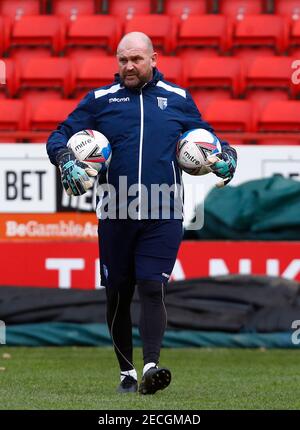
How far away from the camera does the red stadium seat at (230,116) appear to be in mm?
12242

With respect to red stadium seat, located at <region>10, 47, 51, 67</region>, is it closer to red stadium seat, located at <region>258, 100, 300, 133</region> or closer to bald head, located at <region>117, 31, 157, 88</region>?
red stadium seat, located at <region>258, 100, 300, 133</region>

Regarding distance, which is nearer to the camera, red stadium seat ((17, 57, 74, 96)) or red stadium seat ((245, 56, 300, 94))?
→ red stadium seat ((245, 56, 300, 94))

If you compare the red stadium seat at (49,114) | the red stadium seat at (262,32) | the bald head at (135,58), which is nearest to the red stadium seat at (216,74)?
the red stadium seat at (262,32)

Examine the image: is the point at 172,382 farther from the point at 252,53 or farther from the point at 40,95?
the point at 252,53

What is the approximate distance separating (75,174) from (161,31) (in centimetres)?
818

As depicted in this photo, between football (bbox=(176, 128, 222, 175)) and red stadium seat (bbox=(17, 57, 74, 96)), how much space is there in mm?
7031

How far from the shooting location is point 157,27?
14266 mm

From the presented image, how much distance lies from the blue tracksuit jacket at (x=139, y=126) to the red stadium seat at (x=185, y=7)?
8398mm

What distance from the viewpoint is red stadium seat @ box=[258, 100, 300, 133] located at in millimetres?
12109

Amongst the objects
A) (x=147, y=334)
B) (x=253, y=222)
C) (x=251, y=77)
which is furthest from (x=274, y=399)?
(x=251, y=77)

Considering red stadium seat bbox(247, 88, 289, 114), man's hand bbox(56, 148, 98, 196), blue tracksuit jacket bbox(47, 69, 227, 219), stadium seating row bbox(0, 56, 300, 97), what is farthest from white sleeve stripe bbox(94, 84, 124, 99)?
red stadium seat bbox(247, 88, 289, 114)

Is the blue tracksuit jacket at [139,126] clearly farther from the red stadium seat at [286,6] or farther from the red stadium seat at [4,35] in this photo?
the red stadium seat at [286,6]

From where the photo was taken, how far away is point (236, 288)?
984cm

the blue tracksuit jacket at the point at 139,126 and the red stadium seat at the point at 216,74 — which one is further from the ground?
the blue tracksuit jacket at the point at 139,126
